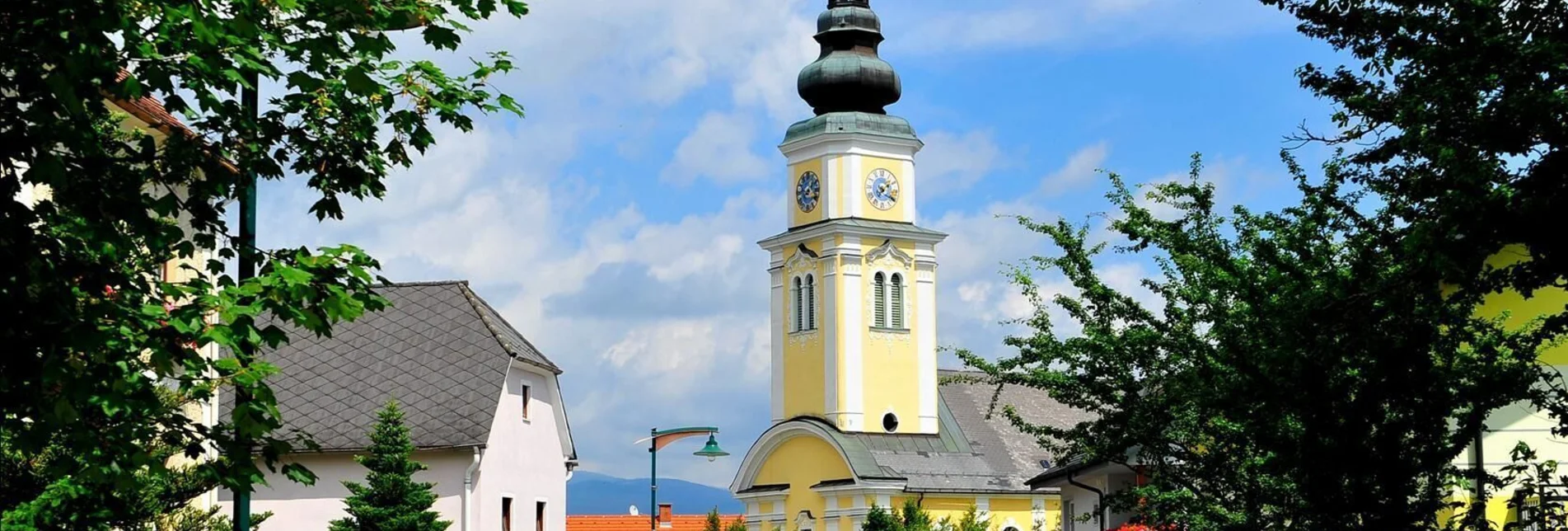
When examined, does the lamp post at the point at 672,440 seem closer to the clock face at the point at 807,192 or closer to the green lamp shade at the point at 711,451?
the green lamp shade at the point at 711,451

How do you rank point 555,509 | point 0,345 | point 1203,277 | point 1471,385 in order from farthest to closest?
point 555,509, point 1203,277, point 1471,385, point 0,345

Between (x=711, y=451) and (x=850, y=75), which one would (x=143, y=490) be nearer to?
(x=711, y=451)

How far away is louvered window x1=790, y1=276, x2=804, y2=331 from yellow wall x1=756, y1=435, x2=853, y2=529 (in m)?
4.59

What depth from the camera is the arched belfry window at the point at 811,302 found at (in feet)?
282

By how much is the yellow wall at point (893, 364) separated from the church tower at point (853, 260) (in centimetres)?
4

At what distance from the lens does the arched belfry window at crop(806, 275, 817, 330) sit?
86.1m

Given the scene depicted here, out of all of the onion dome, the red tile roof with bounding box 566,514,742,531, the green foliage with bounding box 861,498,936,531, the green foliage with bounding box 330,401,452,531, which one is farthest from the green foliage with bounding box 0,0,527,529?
the onion dome

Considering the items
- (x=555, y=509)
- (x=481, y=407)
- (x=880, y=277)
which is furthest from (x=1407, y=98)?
(x=880, y=277)

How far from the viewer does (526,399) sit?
44.1 meters

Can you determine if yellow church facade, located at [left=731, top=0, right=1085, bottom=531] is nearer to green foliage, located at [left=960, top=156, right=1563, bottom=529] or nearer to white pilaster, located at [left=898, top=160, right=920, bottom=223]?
white pilaster, located at [left=898, top=160, right=920, bottom=223]

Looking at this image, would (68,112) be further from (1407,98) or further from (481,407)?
(481,407)

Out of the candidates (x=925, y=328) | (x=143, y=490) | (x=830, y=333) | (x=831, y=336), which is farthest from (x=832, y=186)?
(x=143, y=490)

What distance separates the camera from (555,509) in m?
45.2

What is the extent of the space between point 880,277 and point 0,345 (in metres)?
74.7
